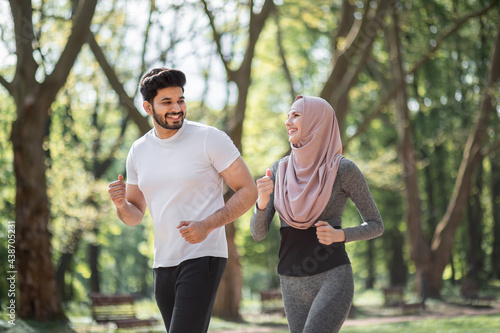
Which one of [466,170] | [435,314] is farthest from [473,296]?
[466,170]

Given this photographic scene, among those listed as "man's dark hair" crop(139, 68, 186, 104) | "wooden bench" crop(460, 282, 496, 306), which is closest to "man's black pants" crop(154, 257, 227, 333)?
"man's dark hair" crop(139, 68, 186, 104)

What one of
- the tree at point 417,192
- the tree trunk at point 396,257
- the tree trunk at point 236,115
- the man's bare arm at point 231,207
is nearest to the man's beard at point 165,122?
the man's bare arm at point 231,207

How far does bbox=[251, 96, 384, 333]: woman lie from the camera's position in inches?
168

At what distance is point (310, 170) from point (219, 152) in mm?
626

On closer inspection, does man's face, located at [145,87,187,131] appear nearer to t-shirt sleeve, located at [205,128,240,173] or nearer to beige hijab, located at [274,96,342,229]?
t-shirt sleeve, located at [205,128,240,173]

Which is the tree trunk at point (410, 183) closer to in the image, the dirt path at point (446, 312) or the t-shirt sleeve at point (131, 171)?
the dirt path at point (446, 312)

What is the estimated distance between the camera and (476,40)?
25.6 m

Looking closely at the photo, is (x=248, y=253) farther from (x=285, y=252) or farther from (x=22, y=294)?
(x=285, y=252)

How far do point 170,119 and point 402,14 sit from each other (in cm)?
1901

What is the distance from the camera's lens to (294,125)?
4652 mm

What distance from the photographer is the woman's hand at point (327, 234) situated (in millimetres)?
4219

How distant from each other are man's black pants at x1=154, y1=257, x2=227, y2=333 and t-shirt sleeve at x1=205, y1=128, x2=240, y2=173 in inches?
22.7

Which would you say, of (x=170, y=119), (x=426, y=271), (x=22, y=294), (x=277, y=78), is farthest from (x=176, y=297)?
(x=277, y=78)

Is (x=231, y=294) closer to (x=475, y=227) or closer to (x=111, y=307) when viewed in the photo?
(x=111, y=307)
